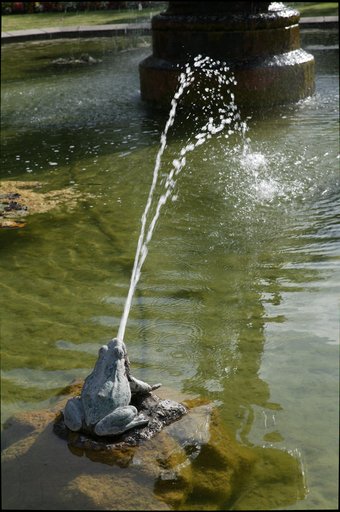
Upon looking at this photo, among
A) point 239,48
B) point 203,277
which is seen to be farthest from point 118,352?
point 239,48

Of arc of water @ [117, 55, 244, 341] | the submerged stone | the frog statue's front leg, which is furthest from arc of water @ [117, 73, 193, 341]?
the submerged stone

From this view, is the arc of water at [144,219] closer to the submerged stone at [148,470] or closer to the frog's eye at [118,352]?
the frog's eye at [118,352]

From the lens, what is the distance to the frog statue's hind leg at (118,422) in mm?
3299

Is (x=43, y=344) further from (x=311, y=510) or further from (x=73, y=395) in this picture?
(x=311, y=510)

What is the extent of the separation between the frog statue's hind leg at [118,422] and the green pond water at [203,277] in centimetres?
46

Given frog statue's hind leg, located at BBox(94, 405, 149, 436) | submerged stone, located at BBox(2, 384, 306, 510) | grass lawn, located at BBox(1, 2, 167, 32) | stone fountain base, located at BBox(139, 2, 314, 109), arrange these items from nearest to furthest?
submerged stone, located at BBox(2, 384, 306, 510) → frog statue's hind leg, located at BBox(94, 405, 149, 436) → stone fountain base, located at BBox(139, 2, 314, 109) → grass lawn, located at BBox(1, 2, 167, 32)

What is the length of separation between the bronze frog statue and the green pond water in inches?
14.7

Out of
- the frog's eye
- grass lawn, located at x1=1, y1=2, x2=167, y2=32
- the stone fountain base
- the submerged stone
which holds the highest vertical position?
grass lawn, located at x1=1, y1=2, x2=167, y2=32

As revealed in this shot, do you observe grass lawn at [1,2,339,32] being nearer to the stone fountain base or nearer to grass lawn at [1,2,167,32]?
grass lawn at [1,2,167,32]

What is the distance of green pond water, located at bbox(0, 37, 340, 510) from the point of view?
12.2 feet

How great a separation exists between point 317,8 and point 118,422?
65.7 ft

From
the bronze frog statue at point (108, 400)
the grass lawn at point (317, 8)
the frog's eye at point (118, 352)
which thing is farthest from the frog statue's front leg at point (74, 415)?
the grass lawn at point (317, 8)

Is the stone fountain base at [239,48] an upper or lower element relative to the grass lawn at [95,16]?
lower

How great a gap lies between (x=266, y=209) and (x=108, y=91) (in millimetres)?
5970
